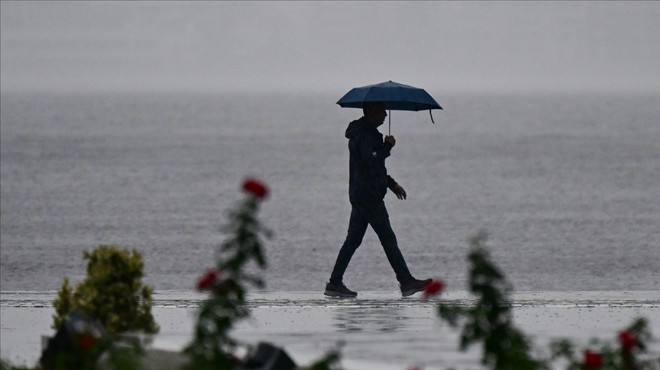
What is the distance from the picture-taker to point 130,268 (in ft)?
31.4

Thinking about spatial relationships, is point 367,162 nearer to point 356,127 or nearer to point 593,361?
point 356,127

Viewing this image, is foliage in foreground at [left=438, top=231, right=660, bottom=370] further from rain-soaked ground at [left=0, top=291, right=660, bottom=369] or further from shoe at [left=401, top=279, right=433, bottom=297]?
shoe at [left=401, top=279, right=433, bottom=297]

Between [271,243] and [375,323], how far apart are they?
878 inches

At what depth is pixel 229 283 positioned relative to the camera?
7.96 metres

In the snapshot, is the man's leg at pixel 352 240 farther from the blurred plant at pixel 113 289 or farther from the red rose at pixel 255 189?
the red rose at pixel 255 189

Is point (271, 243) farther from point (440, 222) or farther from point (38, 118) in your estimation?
point (38, 118)

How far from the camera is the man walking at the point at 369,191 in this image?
14734 millimetres

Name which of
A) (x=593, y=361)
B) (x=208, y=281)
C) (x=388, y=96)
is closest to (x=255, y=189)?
(x=208, y=281)

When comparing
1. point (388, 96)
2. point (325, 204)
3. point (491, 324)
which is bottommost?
point (325, 204)

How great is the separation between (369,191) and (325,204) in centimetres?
3546

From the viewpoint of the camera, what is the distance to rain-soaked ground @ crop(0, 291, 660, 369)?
10.8 metres

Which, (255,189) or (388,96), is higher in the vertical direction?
(388,96)

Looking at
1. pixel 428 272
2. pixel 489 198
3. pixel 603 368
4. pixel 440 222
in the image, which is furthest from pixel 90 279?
pixel 489 198

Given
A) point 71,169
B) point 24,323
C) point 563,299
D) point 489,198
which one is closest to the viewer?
point 24,323
